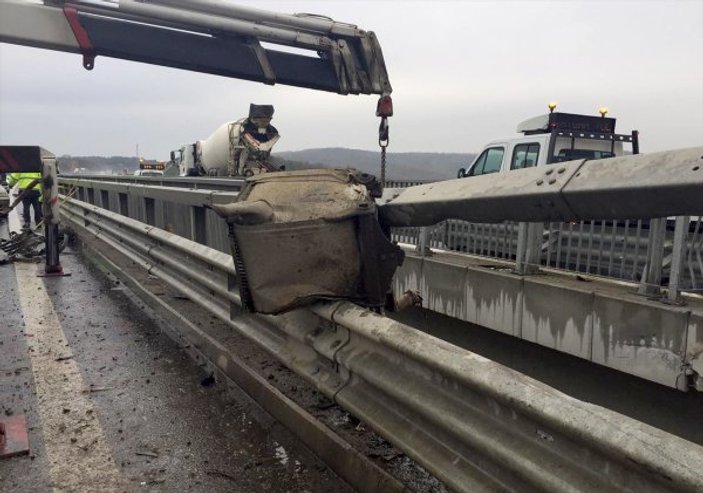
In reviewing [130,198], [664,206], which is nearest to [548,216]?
[664,206]

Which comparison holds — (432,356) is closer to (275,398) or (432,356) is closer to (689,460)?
(689,460)

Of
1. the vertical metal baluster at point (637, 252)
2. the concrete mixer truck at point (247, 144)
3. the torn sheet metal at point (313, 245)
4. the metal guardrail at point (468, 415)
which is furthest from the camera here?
the concrete mixer truck at point (247, 144)

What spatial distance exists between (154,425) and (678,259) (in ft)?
12.9

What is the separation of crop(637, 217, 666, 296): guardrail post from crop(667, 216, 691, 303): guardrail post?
19 cm

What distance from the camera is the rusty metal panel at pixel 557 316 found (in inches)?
191

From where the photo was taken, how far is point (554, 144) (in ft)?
32.3

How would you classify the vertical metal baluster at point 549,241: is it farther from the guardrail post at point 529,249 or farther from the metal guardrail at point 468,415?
the metal guardrail at point 468,415

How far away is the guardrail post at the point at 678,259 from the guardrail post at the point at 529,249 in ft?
4.93

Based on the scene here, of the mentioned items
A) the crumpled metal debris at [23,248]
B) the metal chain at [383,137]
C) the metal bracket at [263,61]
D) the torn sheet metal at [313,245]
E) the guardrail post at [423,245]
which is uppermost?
the metal bracket at [263,61]

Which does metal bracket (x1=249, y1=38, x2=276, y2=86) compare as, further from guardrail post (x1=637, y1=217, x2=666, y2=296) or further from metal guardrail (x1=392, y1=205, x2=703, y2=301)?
guardrail post (x1=637, y1=217, x2=666, y2=296)

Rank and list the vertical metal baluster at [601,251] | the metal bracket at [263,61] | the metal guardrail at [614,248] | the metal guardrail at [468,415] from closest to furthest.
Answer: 1. the metal guardrail at [468,415]
2. the metal guardrail at [614,248]
3. the vertical metal baluster at [601,251]
4. the metal bracket at [263,61]

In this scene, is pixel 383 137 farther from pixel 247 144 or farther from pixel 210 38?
pixel 247 144

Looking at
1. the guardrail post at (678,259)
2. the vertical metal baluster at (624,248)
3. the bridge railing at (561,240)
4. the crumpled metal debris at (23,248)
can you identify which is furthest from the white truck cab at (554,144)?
the crumpled metal debris at (23,248)

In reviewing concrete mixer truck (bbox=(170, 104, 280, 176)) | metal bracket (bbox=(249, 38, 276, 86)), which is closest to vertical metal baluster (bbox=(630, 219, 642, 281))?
metal bracket (bbox=(249, 38, 276, 86))
